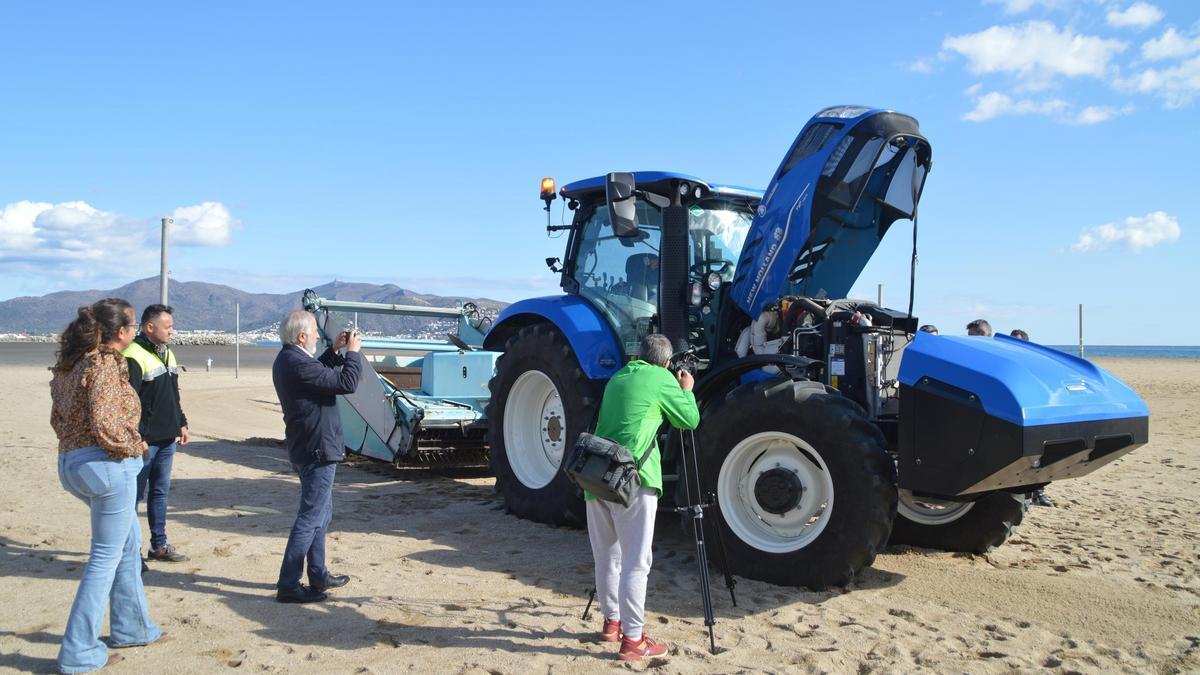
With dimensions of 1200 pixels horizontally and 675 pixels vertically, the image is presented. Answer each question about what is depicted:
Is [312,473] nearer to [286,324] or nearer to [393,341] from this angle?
[286,324]

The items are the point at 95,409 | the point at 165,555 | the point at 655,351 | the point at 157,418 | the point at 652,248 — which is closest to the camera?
the point at 95,409

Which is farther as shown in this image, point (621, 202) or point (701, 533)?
point (621, 202)

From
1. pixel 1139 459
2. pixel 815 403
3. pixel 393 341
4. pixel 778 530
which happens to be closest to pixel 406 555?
→ pixel 778 530

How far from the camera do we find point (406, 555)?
18.4ft

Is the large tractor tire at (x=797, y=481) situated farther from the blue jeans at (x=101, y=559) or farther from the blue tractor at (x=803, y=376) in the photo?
the blue jeans at (x=101, y=559)

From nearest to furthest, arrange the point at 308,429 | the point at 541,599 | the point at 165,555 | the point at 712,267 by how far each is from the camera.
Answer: the point at 308,429 → the point at 541,599 → the point at 165,555 → the point at 712,267

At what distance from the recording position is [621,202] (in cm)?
586

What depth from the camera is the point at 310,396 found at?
4586 millimetres

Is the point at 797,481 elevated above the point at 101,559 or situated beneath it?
elevated above

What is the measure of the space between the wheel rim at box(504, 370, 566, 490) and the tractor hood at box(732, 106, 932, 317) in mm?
1878

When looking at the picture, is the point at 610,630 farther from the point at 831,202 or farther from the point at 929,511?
the point at 831,202

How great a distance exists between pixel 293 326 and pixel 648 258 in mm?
2853

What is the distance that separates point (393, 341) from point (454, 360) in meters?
1.72

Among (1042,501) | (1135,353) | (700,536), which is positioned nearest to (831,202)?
(700,536)
